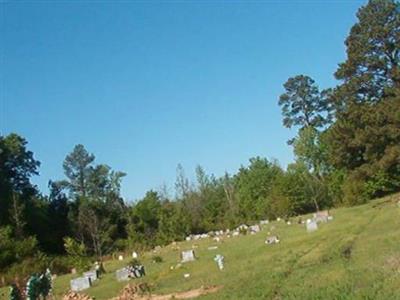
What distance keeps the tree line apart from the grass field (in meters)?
11.3

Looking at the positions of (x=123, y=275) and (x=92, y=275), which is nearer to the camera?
(x=123, y=275)

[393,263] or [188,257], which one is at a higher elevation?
[188,257]

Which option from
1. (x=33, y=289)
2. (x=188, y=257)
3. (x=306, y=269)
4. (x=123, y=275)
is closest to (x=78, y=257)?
(x=188, y=257)

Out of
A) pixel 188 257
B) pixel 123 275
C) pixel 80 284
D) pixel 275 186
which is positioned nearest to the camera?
pixel 123 275

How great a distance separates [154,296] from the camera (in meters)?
17.4

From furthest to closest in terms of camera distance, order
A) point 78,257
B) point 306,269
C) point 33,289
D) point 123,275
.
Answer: point 78,257
point 123,275
point 33,289
point 306,269

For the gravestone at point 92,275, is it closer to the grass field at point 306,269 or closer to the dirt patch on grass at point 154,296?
the grass field at point 306,269

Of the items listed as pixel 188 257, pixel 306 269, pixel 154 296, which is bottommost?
pixel 306 269

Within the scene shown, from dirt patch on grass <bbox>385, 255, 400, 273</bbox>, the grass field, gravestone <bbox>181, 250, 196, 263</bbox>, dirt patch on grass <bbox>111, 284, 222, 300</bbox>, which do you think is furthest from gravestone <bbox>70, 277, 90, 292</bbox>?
dirt patch on grass <bbox>385, 255, 400, 273</bbox>

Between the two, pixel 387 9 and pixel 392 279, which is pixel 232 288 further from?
pixel 387 9

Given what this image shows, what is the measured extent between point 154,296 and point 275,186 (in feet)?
127

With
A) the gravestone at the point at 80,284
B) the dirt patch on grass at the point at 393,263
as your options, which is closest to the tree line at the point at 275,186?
the gravestone at the point at 80,284

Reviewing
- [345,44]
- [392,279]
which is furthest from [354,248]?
[345,44]

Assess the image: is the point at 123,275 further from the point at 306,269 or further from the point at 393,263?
the point at 393,263
